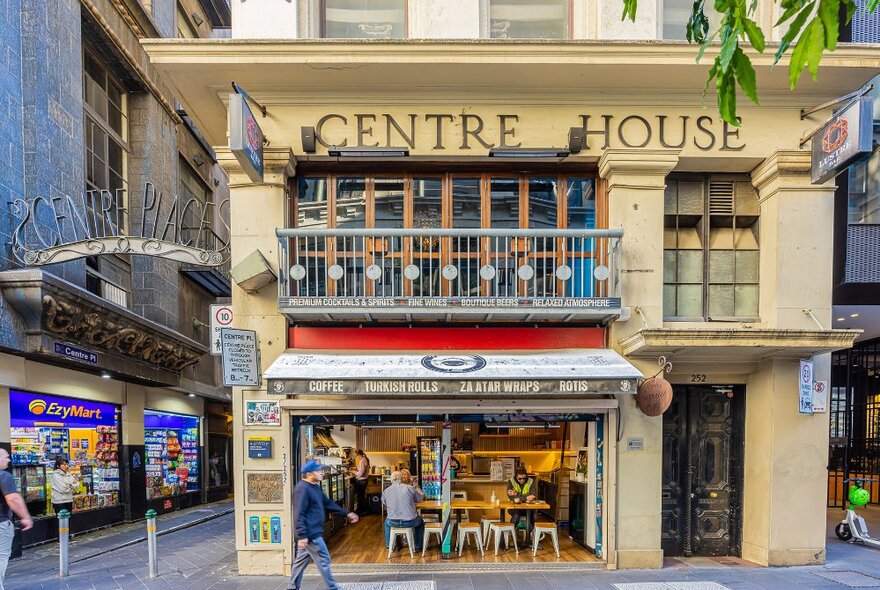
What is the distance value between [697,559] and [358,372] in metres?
6.24

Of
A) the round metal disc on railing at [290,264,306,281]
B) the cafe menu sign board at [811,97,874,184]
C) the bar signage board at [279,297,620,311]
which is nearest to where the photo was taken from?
the cafe menu sign board at [811,97,874,184]

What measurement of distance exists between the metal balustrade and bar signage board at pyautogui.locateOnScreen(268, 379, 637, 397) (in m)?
1.43

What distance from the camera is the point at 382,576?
817 cm

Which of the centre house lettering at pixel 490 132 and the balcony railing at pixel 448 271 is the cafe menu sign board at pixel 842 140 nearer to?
the centre house lettering at pixel 490 132

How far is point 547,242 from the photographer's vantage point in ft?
30.3

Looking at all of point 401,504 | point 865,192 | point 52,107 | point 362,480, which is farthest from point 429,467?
point 52,107

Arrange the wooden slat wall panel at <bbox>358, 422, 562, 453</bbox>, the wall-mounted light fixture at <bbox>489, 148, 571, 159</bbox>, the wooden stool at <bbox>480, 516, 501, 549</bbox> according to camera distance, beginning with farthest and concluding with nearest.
Result: the wooden slat wall panel at <bbox>358, 422, 562, 453</bbox>
the wooden stool at <bbox>480, 516, 501, 549</bbox>
the wall-mounted light fixture at <bbox>489, 148, 571, 159</bbox>

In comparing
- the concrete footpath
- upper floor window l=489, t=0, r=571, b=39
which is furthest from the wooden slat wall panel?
upper floor window l=489, t=0, r=571, b=39

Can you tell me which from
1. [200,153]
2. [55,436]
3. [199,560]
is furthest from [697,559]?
[200,153]

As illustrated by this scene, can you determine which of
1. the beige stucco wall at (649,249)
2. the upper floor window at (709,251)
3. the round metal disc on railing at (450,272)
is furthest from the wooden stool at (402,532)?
the upper floor window at (709,251)

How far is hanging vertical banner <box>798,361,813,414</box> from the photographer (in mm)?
8648

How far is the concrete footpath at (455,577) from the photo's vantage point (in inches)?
304

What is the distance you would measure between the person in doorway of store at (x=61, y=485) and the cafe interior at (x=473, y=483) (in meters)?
5.21

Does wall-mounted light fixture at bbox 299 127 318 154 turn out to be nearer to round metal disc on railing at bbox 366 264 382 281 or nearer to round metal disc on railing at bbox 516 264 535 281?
round metal disc on railing at bbox 366 264 382 281
